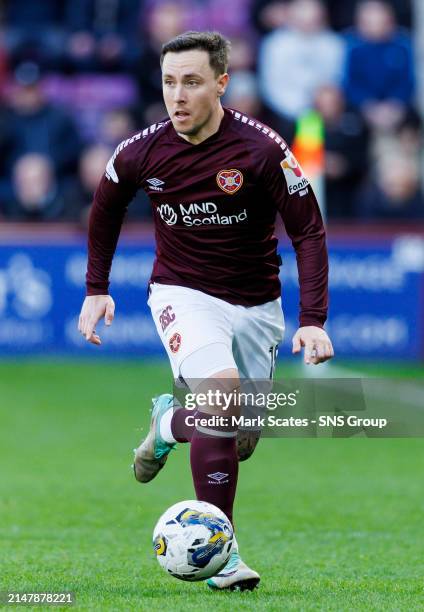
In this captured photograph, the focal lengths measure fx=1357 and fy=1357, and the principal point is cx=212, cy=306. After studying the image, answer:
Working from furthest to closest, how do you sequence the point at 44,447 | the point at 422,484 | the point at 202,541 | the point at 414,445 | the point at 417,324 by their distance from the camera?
the point at 417,324, the point at 414,445, the point at 44,447, the point at 422,484, the point at 202,541

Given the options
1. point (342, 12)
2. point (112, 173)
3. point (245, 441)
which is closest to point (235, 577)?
point (245, 441)

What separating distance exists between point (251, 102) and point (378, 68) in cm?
198

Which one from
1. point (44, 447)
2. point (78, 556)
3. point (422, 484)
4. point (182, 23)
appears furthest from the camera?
point (182, 23)

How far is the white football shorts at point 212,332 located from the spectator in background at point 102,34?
10.9 m

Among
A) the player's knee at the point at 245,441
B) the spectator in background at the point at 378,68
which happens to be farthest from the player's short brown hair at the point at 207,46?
the spectator in background at the point at 378,68

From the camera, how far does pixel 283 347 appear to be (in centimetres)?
1498

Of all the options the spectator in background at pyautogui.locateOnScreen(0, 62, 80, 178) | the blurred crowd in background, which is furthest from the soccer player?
the spectator in background at pyautogui.locateOnScreen(0, 62, 80, 178)

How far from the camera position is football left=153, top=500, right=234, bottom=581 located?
4996mm

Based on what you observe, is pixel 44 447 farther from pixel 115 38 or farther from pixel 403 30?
pixel 403 30

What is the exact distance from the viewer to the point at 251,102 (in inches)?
611

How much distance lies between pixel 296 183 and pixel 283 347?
9466mm

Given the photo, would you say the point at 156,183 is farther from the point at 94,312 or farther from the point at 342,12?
the point at 342,12

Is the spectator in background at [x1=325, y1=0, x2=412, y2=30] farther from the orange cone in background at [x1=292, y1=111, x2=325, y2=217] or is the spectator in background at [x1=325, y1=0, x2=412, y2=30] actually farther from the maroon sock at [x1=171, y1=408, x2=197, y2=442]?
the maroon sock at [x1=171, y1=408, x2=197, y2=442]

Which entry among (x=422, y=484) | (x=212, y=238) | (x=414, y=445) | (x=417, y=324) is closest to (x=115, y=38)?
(x=417, y=324)
